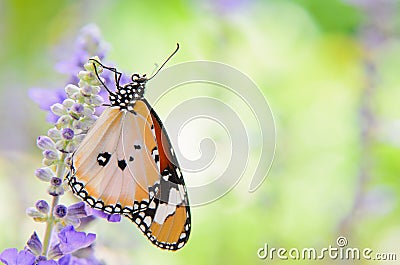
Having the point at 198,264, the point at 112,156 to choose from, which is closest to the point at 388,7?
the point at 198,264

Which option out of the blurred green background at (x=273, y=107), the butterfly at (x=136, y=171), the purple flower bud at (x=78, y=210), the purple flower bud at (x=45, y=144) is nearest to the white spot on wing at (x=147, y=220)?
the butterfly at (x=136, y=171)

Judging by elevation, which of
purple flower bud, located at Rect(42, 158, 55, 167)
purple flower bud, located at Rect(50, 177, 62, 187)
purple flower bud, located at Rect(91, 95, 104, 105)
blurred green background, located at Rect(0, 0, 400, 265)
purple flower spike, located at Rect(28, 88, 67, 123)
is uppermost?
blurred green background, located at Rect(0, 0, 400, 265)

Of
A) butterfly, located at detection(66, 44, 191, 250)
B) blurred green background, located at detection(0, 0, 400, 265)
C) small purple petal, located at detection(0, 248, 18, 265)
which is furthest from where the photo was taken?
blurred green background, located at detection(0, 0, 400, 265)

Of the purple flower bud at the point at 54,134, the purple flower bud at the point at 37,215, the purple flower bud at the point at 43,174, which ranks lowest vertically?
the purple flower bud at the point at 37,215

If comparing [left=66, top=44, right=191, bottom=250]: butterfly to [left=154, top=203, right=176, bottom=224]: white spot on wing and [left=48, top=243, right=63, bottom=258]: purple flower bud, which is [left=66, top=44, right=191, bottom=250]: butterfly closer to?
[left=154, top=203, right=176, bottom=224]: white spot on wing

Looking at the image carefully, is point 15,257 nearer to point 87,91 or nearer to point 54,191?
point 54,191

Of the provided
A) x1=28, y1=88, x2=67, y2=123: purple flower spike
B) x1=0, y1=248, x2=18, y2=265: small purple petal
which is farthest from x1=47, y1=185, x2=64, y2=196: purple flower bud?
x1=28, y1=88, x2=67, y2=123: purple flower spike

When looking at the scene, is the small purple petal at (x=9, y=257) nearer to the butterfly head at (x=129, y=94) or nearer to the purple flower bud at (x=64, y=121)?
the purple flower bud at (x=64, y=121)
